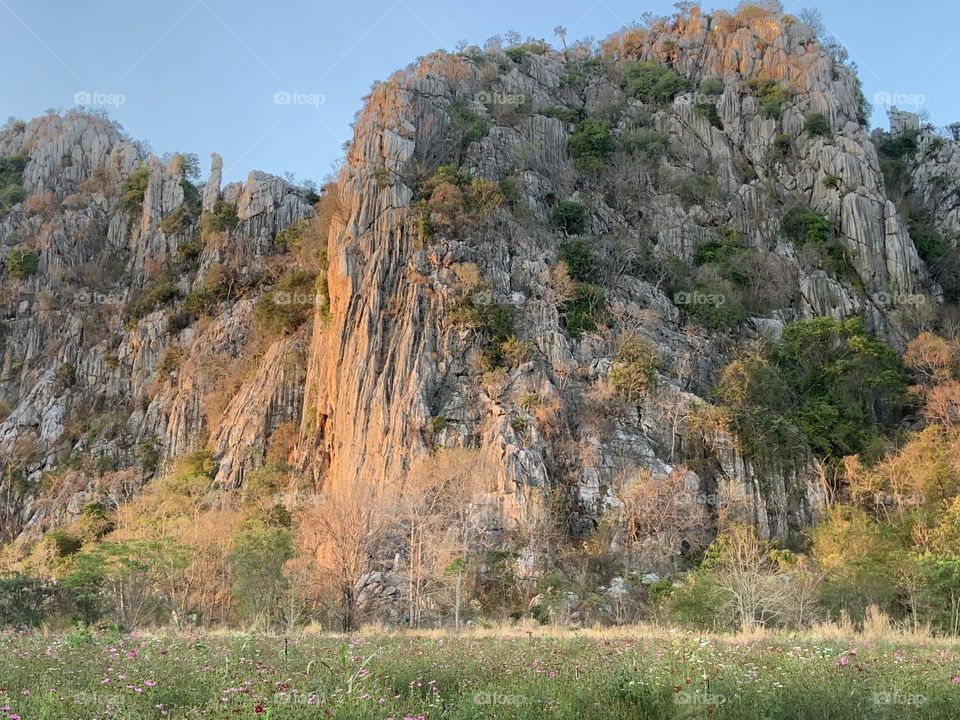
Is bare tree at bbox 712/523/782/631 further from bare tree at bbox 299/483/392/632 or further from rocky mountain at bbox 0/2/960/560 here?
bare tree at bbox 299/483/392/632

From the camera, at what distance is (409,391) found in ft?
127

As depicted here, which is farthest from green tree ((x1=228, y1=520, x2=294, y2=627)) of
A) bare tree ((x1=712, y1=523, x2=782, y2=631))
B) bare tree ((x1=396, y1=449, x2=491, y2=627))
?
bare tree ((x1=712, y1=523, x2=782, y2=631))

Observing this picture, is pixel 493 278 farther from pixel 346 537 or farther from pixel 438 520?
pixel 346 537

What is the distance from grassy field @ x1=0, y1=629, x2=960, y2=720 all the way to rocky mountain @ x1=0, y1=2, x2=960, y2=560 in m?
22.7

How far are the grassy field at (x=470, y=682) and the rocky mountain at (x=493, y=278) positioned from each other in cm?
2273

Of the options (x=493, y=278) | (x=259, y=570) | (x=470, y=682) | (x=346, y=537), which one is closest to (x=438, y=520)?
A: (x=346, y=537)

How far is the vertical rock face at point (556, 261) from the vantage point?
36719 millimetres

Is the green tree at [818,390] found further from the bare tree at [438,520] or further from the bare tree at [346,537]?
the bare tree at [346,537]

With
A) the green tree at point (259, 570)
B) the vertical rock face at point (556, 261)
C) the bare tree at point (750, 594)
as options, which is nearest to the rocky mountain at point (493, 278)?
the vertical rock face at point (556, 261)

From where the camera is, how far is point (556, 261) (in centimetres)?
4528

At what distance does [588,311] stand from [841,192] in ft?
74.9

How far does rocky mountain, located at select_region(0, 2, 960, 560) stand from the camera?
124 ft

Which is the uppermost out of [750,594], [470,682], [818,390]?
[818,390]

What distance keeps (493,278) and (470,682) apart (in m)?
34.5
